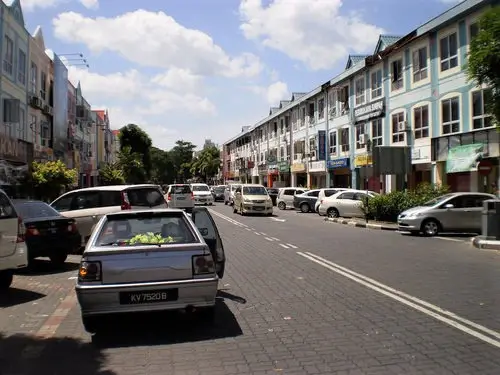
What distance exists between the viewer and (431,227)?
18500 mm

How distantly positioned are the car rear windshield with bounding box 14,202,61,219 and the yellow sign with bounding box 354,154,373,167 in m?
25.6

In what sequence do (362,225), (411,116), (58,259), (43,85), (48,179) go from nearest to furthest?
(58,259)
(362,225)
(48,179)
(411,116)
(43,85)

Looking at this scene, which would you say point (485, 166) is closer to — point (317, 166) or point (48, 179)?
point (48, 179)

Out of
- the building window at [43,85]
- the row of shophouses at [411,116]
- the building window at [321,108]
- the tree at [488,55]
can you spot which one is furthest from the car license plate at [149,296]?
the building window at [321,108]

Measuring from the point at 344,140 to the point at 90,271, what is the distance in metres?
36.0

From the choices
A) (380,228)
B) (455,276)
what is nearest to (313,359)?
(455,276)

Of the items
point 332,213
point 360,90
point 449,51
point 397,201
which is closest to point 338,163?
point 360,90

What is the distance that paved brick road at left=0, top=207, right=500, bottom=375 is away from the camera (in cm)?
511

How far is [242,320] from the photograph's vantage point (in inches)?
270

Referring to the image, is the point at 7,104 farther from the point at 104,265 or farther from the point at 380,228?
the point at 104,265

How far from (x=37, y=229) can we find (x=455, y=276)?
28.0 feet

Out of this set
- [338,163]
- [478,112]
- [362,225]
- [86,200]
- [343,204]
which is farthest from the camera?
[338,163]

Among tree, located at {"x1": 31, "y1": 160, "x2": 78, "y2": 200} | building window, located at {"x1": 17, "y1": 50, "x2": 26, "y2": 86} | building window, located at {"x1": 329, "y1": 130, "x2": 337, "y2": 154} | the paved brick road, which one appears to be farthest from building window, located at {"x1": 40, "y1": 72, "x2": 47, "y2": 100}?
the paved brick road

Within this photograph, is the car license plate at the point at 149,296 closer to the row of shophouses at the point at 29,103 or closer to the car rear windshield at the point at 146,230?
the car rear windshield at the point at 146,230
